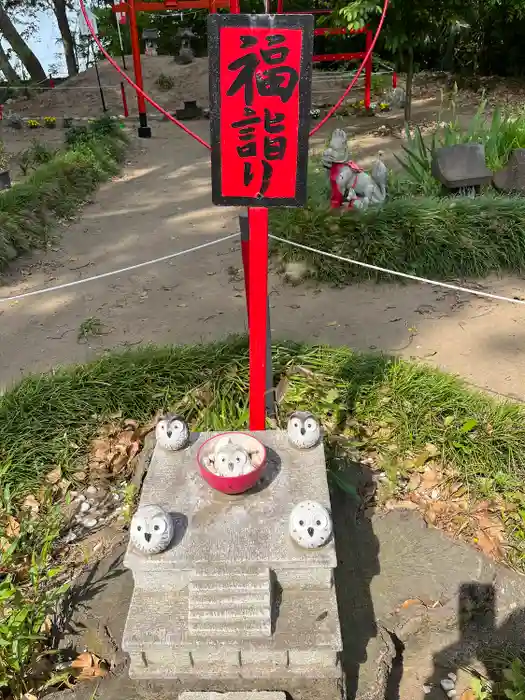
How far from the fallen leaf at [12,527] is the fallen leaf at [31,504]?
0.08 metres

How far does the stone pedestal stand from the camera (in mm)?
1643

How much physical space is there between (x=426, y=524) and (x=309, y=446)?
2.71ft

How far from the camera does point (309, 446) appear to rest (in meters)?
2.00

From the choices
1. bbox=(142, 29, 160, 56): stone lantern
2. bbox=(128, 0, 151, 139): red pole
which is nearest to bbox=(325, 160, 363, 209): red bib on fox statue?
bbox=(128, 0, 151, 139): red pole

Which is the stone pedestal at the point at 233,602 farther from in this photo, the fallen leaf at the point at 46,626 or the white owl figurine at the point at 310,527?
the fallen leaf at the point at 46,626

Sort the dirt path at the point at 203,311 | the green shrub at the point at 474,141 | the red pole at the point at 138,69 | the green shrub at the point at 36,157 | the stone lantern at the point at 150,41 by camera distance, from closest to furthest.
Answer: the dirt path at the point at 203,311 < the green shrub at the point at 474,141 < the green shrub at the point at 36,157 < the red pole at the point at 138,69 < the stone lantern at the point at 150,41

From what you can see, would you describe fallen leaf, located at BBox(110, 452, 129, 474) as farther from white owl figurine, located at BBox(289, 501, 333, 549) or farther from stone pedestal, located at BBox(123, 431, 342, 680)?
white owl figurine, located at BBox(289, 501, 333, 549)

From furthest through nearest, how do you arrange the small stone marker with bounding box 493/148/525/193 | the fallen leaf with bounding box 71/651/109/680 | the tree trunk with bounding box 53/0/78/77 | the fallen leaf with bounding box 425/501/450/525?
the tree trunk with bounding box 53/0/78/77
the small stone marker with bounding box 493/148/525/193
the fallen leaf with bounding box 425/501/450/525
the fallen leaf with bounding box 71/651/109/680

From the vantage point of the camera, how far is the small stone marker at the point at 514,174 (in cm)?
509

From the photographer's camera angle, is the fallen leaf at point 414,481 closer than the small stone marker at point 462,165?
Yes

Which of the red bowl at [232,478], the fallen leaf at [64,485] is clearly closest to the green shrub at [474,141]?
the fallen leaf at [64,485]

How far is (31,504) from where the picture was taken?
255cm

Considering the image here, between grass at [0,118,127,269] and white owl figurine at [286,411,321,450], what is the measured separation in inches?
147

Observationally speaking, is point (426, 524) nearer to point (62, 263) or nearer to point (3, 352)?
point (3, 352)
